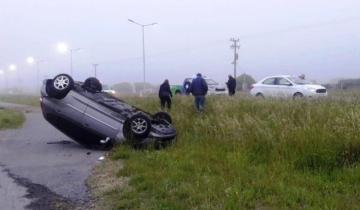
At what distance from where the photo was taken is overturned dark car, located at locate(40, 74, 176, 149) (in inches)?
522

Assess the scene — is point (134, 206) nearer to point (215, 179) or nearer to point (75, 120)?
point (215, 179)

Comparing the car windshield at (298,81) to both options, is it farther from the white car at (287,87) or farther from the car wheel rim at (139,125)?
the car wheel rim at (139,125)

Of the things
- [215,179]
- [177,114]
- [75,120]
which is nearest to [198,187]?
[215,179]

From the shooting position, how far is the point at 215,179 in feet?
26.9

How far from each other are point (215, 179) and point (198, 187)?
1.61ft

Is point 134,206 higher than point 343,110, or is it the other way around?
point 343,110

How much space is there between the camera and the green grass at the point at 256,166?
7.10 meters

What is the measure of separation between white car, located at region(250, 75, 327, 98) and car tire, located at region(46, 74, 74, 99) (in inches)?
526

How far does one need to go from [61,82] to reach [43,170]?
3.73 m

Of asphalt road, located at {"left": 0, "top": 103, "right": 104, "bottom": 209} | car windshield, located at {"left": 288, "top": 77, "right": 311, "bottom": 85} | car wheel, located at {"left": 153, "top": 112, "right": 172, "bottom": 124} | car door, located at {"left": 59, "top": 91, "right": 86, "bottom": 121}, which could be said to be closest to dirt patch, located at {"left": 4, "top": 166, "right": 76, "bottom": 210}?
asphalt road, located at {"left": 0, "top": 103, "right": 104, "bottom": 209}

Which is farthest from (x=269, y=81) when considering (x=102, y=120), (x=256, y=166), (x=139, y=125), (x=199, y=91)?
(x=256, y=166)

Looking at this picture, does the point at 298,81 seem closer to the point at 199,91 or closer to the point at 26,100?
the point at 199,91

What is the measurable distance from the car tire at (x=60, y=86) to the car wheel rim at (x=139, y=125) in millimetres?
2201

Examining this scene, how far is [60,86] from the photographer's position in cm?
1407
